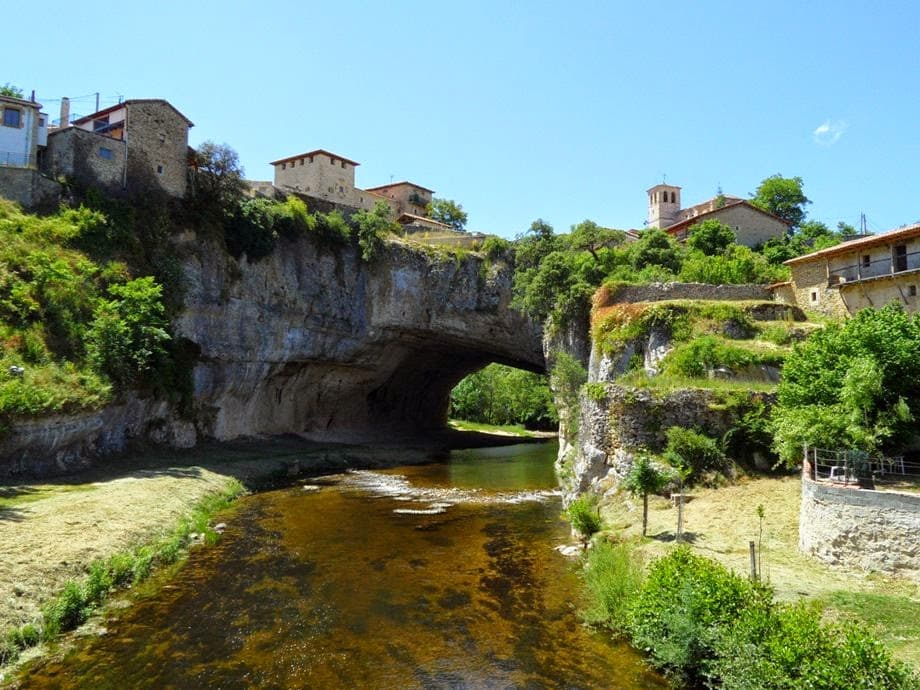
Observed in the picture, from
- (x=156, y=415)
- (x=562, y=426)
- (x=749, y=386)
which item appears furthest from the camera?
(x=562, y=426)

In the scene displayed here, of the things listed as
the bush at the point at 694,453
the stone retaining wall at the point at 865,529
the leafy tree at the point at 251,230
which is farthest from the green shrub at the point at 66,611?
the leafy tree at the point at 251,230

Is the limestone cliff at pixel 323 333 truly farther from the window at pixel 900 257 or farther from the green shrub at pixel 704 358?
the window at pixel 900 257

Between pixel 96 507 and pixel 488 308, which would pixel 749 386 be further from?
pixel 488 308

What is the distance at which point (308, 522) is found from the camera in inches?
900

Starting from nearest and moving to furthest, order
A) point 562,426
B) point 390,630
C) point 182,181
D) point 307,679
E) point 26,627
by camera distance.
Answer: point 307,679 < point 26,627 < point 390,630 < point 562,426 < point 182,181

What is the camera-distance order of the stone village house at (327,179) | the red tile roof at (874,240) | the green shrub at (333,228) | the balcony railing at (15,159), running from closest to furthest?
the red tile roof at (874,240) → the balcony railing at (15,159) → the green shrub at (333,228) → the stone village house at (327,179)

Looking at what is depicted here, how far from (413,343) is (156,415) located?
22582 mm

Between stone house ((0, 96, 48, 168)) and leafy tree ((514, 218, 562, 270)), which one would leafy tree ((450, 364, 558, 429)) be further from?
stone house ((0, 96, 48, 168))

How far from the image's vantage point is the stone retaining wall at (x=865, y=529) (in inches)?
468

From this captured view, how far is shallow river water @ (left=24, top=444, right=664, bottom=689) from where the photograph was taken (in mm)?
10977

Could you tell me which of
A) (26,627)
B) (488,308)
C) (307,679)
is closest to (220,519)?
(26,627)

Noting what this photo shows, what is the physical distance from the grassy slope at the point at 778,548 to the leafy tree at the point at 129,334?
2175 cm

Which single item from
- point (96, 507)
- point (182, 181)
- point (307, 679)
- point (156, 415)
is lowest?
point (307, 679)

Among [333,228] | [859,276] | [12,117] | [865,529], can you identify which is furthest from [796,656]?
[333,228]
